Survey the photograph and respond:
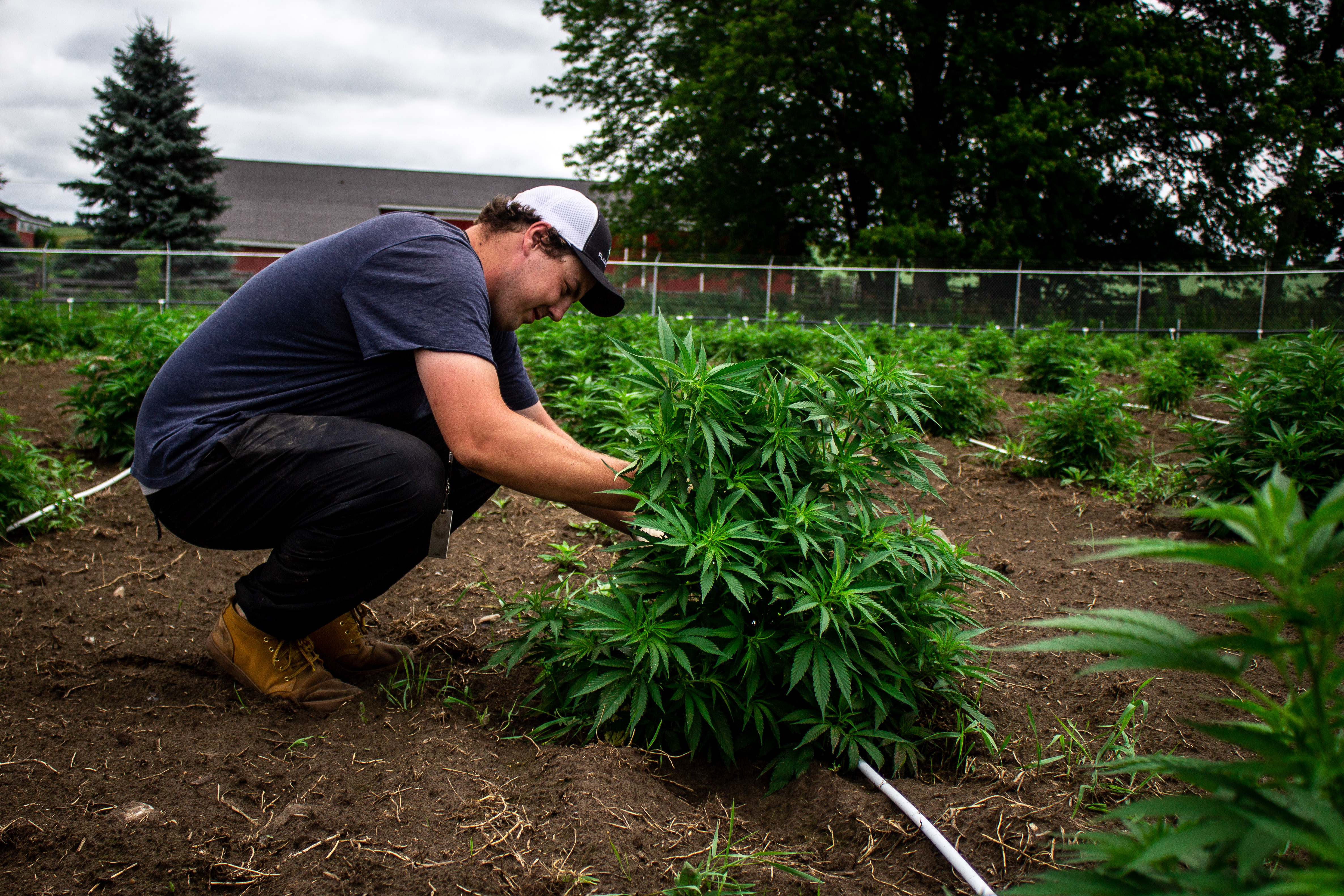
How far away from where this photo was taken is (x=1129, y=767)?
1093 millimetres

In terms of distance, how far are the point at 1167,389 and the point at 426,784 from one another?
6.21 m

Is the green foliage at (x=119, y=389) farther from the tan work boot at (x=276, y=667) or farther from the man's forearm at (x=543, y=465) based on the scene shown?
the man's forearm at (x=543, y=465)

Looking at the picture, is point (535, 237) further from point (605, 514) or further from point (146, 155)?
point (146, 155)

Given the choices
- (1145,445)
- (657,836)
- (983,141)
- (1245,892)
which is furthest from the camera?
(983,141)

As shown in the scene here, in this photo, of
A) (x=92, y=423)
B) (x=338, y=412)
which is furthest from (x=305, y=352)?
(x=92, y=423)

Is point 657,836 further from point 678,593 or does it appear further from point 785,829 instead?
point 678,593

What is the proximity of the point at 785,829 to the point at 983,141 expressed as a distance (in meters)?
19.5

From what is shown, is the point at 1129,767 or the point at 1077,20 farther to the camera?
the point at 1077,20

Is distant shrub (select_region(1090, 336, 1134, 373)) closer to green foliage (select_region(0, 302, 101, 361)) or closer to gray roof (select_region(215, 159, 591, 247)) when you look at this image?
green foliage (select_region(0, 302, 101, 361))

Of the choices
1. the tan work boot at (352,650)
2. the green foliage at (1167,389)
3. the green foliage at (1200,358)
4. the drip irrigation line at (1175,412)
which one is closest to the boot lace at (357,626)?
the tan work boot at (352,650)

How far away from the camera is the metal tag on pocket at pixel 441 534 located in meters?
2.52

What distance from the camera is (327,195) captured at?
145ft

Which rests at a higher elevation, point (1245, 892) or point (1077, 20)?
point (1077, 20)

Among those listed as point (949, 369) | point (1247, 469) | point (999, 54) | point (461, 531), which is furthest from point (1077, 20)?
point (461, 531)
